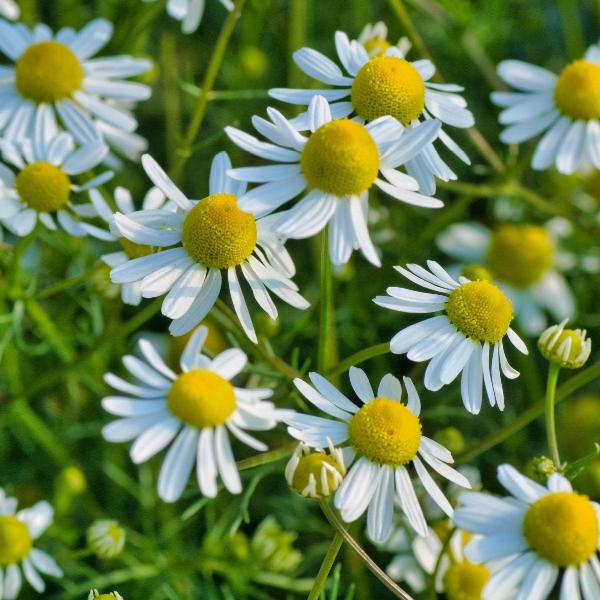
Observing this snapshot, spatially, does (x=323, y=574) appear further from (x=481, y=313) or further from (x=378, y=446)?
(x=481, y=313)

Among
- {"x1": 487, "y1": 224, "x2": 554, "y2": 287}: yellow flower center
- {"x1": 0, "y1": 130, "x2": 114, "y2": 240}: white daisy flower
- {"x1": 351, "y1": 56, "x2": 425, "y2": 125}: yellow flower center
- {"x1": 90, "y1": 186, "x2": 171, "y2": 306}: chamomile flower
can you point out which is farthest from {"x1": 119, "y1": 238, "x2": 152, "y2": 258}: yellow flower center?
{"x1": 487, "y1": 224, "x2": 554, "y2": 287}: yellow flower center

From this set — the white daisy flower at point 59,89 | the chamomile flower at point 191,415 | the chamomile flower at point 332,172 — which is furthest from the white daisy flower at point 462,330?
the white daisy flower at point 59,89

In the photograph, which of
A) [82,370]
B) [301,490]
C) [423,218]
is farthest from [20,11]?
[301,490]

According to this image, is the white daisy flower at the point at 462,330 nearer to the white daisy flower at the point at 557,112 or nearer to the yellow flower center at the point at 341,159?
the yellow flower center at the point at 341,159

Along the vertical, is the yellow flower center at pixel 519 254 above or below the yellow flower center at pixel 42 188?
below

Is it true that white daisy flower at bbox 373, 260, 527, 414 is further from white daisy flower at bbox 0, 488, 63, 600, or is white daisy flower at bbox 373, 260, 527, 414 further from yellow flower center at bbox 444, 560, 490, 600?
white daisy flower at bbox 0, 488, 63, 600

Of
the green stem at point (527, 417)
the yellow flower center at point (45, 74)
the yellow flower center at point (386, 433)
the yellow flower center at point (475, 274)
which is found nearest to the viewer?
the yellow flower center at point (386, 433)
